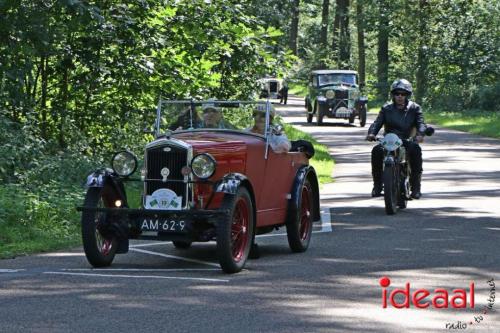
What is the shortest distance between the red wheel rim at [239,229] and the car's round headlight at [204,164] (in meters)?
0.39

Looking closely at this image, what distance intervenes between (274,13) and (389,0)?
140 feet

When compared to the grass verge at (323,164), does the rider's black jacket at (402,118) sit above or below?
above

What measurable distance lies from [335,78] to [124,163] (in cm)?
3685

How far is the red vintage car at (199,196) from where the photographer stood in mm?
11500

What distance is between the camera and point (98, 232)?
11820 millimetres

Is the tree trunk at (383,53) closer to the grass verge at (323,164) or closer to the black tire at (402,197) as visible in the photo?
the grass verge at (323,164)

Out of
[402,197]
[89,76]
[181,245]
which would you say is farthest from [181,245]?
[89,76]

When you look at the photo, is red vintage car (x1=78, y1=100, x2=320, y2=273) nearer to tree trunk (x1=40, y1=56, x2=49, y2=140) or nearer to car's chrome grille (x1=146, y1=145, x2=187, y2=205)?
car's chrome grille (x1=146, y1=145, x2=187, y2=205)

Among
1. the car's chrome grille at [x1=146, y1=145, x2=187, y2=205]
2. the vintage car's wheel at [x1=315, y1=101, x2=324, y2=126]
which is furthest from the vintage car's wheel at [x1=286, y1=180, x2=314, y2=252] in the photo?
the vintage car's wheel at [x1=315, y1=101, x2=324, y2=126]

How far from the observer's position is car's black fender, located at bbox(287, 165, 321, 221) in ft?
43.7

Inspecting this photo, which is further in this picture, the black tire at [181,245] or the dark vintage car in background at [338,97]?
the dark vintage car in background at [338,97]

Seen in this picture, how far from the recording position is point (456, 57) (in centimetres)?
5700

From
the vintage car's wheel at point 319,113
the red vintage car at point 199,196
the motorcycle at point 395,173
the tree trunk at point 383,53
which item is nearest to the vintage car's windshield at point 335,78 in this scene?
the vintage car's wheel at point 319,113

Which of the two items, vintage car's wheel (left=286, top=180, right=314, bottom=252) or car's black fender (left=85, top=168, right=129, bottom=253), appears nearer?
car's black fender (left=85, top=168, right=129, bottom=253)
